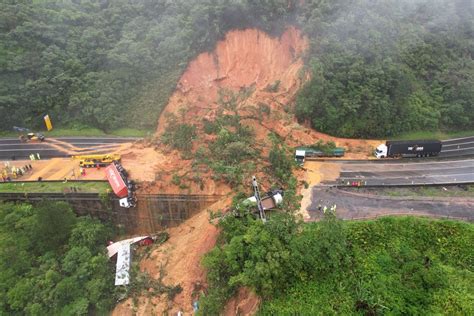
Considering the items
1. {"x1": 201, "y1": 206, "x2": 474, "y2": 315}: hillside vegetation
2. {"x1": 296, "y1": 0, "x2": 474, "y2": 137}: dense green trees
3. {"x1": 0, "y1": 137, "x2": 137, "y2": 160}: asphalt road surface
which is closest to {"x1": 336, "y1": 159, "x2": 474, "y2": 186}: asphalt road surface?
{"x1": 296, "y1": 0, "x2": 474, "y2": 137}: dense green trees

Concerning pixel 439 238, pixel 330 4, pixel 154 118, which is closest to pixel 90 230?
pixel 154 118

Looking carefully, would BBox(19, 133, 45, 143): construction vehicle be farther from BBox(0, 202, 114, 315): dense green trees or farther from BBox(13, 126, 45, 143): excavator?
BBox(0, 202, 114, 315): dense green trees

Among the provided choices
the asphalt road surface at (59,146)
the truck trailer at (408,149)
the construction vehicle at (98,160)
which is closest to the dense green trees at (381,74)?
the truck trailer at (408,149)

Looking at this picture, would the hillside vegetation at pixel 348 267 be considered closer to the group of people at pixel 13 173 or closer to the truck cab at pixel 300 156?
the truck cab at pixel 300 156

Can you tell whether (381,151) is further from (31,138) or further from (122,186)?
(31,138)

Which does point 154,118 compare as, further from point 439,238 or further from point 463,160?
point 463,160
